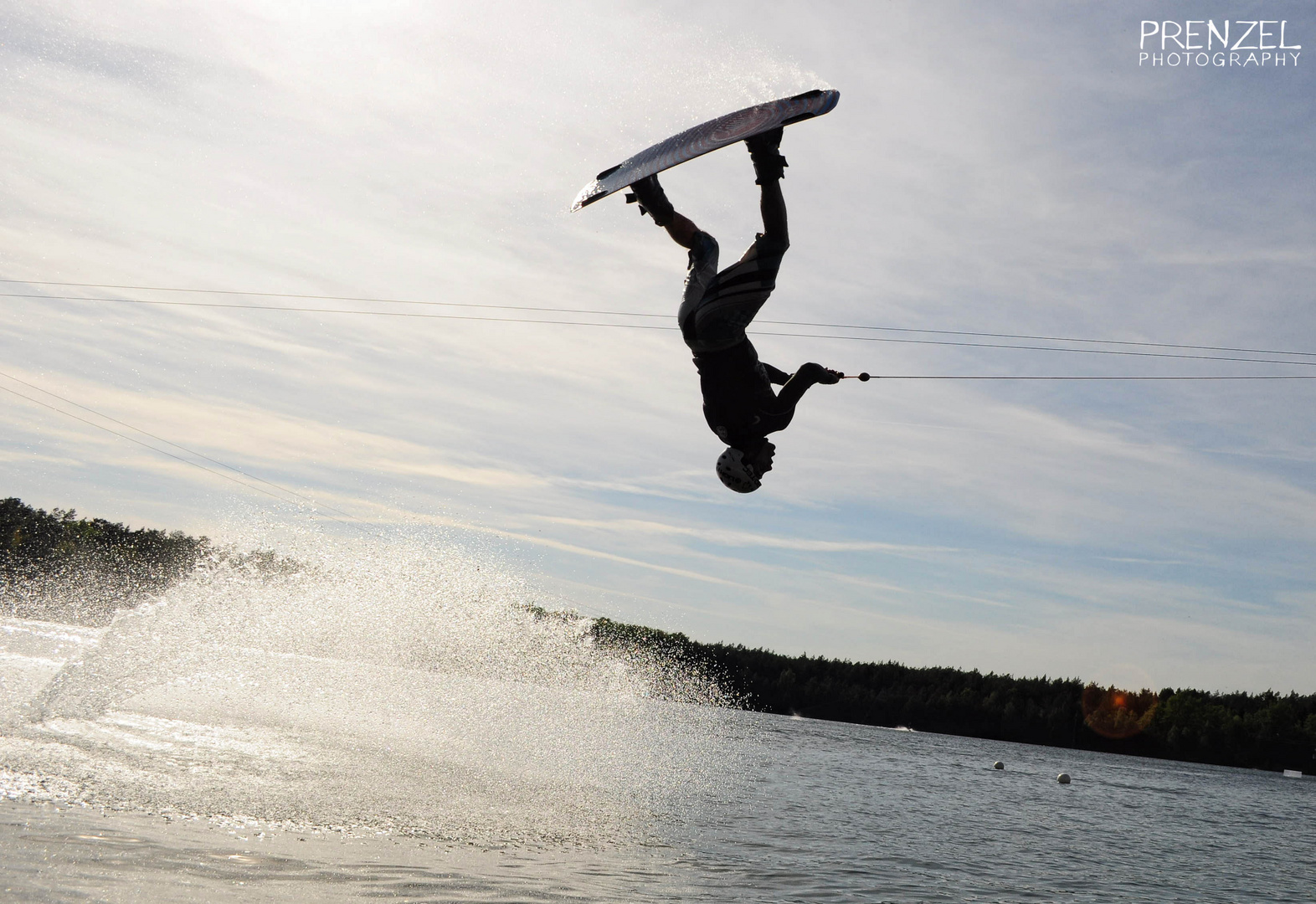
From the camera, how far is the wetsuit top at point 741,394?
6.28 meters

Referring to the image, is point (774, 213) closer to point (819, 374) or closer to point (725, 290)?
point (725, 290)

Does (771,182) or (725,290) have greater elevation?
(771,182)

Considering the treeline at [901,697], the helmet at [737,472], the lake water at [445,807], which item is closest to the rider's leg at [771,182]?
the helmet at [737,472]

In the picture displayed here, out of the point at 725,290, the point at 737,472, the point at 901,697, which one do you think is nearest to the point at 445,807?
the point at 737,472

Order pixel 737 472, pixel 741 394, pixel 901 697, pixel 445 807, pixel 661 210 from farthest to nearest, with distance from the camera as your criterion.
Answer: pixel 901 697
pixel 445 807
pixel 737 472
pixel 741 394
pixel 661 210

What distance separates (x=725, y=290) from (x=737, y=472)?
4.78ft

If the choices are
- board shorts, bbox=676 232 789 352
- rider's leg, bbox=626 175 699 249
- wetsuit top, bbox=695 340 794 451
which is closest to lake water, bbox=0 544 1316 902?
wetsuit top, bbox=695 340 794 451

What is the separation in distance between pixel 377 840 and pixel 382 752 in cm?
841

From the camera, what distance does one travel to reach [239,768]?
13.0m

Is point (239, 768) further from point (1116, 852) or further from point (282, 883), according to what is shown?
point (1116, 852)

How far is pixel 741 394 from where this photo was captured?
6.38 m

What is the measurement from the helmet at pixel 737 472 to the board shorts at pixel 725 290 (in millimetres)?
954

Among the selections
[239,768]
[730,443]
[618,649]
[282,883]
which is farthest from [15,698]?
[618,649]

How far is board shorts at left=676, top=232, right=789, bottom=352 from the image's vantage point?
233 inches
